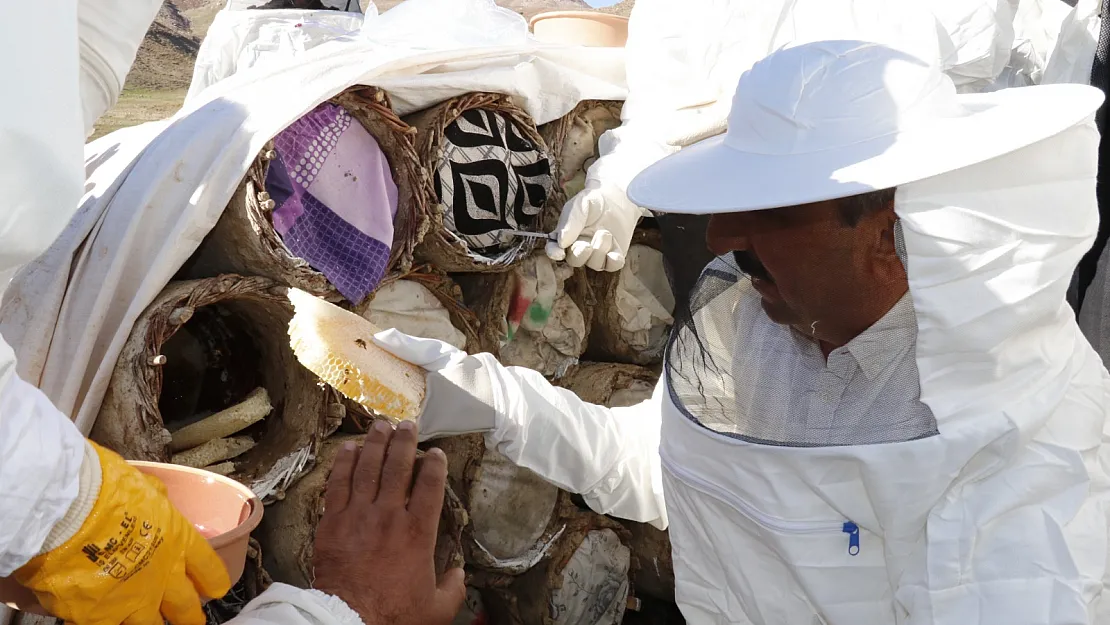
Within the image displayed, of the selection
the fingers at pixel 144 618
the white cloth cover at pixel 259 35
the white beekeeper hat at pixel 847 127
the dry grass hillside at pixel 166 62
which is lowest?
the dry grass hillside at pixel 166 62

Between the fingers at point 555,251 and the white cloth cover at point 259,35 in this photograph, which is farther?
the white cloth cover at point 259,35

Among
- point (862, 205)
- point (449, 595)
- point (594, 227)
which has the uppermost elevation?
point (862, 205)

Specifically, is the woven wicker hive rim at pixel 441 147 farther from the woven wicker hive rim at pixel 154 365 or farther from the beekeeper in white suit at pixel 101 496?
the beekeeper in white suit at pixel 101 496

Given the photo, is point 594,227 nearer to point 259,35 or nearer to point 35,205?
point 35,205

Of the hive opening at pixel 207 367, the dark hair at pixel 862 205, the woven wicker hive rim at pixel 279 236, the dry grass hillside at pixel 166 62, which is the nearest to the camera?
the dark hair at pixel 862 205

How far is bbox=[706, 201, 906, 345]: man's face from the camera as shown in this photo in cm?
121

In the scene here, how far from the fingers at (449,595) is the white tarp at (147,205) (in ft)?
2.25

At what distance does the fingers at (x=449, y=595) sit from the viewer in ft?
4.50

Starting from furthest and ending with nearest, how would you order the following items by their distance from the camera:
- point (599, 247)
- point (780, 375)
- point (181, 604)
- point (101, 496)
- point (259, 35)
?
point (259, 35) → point (599, 247) → point (780, 375) → point (181, 604) → point (101, 496)

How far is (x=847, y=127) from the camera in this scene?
120cm

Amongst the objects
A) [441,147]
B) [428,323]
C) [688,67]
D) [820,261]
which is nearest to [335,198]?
[441,147]

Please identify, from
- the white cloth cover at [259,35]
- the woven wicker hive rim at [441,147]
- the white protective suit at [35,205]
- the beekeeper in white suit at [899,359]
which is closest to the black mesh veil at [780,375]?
the beekeeper in white suit at [899,359]

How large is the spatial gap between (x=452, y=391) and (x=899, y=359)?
838 millimetres

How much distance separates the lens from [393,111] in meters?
1.81
